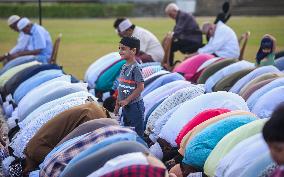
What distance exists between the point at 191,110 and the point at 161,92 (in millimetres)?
1314

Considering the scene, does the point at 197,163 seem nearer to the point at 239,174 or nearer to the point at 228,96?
the point at 239,174

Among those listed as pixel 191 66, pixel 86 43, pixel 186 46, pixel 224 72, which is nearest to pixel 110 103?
pixel 191 66

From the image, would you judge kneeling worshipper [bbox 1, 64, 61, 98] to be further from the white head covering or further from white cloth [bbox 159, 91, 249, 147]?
white cloth [bbox 159, 91, 249, 147]

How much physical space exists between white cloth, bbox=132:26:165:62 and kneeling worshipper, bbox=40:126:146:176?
568cm

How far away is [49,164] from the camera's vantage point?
409 cm

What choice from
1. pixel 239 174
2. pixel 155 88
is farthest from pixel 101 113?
pixel 155 88

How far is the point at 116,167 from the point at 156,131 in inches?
96.0

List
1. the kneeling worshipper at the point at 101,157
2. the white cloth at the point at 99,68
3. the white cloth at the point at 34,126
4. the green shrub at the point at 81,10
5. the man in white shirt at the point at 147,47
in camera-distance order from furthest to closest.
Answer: the green shrub at the point at 81,10 → the man in white shirt at the point at 147,47 → the white cloth at the point at 99,68 → the white cloth at the point at 34,126 → the kneeling worshipper at the point at 101,157

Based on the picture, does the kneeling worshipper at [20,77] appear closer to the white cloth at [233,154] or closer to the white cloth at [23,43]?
the white cloth at [23,43]

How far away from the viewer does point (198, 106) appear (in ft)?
16.6

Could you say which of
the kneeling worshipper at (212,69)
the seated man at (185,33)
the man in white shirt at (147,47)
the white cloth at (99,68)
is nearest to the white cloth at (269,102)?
the kneeling worshipper at (212,69)

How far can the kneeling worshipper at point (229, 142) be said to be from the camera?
3.96 meters

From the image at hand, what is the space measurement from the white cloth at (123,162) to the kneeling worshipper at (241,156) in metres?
0.72

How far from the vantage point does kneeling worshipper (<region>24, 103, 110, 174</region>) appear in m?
4.81
